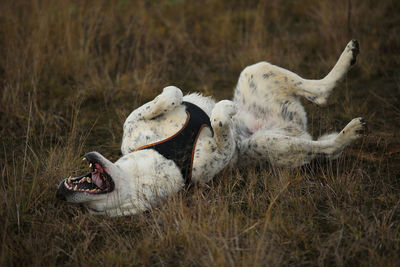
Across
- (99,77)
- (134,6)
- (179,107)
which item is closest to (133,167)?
(179,107)

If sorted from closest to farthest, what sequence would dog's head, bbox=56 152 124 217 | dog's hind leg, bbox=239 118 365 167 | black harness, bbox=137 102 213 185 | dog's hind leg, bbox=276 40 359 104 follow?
1. dog's head, bbox=56 152 124 217
2. black harness, bbox=137 102 213 185
3. dog's hind leg, bbox=239 118 365 167
4. dog's hind leg, bbox=276 40 359 104

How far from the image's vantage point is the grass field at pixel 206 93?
213 cm

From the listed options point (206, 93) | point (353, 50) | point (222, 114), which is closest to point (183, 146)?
point (222, 114)

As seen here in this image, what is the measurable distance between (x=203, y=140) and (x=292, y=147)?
708 mm

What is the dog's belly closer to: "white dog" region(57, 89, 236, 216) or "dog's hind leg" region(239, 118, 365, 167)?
"white dog" region(57, 89, 236, 216)

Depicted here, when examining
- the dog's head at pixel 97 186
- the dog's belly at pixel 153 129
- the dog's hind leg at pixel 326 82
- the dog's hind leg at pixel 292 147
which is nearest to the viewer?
the dog's head at pixel 97 186

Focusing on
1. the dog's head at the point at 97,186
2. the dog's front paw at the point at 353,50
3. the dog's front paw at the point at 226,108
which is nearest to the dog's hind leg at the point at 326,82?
the dog's front paw at the point at 353,50

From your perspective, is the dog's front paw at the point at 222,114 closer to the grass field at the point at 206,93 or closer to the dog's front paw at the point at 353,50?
the grass field at the point at 206,93

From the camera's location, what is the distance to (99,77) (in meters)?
4.68

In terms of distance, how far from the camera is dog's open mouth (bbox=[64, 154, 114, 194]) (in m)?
2.13

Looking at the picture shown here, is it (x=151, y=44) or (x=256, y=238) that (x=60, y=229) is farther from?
(x=151, y=44)

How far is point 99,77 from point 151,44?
107 cm

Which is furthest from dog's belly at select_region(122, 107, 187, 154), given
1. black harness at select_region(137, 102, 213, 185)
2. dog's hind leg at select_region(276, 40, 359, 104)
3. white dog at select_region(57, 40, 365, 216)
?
dog's hind leg at select_region(276, 40, 359, 104)

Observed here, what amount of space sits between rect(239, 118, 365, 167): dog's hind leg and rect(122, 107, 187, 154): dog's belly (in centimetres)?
62
